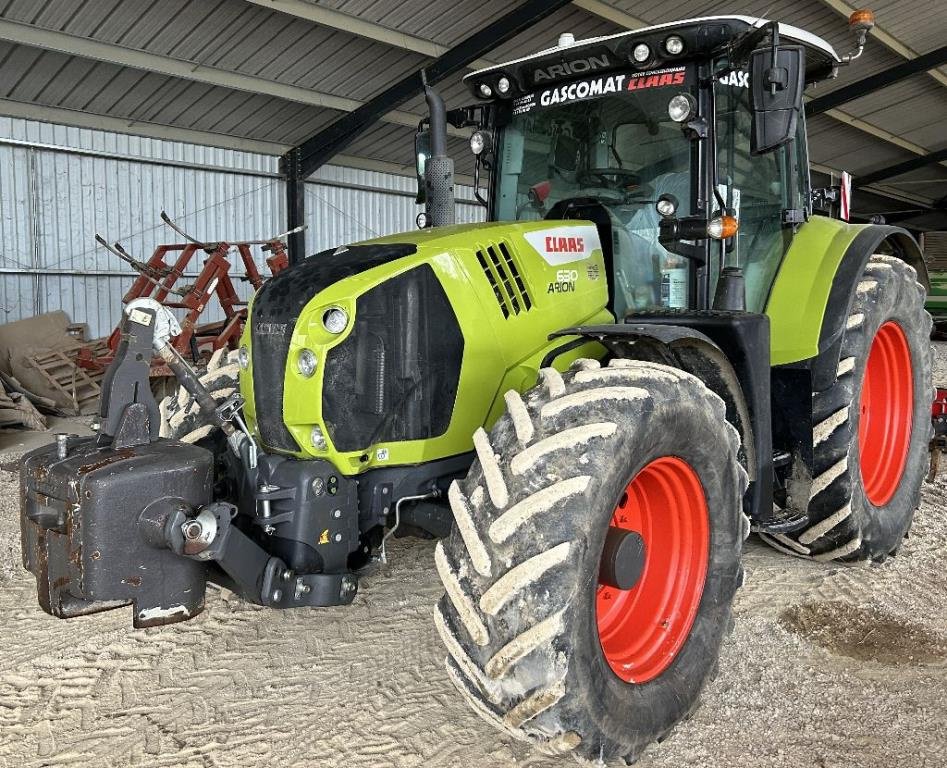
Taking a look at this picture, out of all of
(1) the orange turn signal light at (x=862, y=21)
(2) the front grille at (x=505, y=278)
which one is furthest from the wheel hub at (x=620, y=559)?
(1) the orange turn signal light at (x=862, y=21)

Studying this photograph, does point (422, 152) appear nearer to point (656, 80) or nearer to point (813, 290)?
point (656, 80)

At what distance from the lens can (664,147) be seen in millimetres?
3287

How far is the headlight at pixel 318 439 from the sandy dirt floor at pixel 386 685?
83 cm

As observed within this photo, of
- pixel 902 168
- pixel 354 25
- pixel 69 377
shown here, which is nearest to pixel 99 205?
pixel 69 377

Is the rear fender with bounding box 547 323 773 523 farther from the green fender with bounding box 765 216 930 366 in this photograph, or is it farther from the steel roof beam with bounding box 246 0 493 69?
the steel roof beam with bounding box 246 0 493 69

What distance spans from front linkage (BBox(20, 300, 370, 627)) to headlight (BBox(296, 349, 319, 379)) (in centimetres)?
25

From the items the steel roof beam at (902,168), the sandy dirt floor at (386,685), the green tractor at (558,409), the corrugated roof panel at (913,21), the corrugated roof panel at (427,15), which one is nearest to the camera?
the green tractor at (558,409)

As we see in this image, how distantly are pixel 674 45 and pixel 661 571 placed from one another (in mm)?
1792

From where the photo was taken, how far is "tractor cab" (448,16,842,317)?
3047mm

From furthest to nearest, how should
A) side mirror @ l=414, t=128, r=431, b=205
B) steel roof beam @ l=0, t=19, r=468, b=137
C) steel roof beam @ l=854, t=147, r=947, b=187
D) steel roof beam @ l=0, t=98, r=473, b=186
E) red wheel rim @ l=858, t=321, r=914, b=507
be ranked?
steel roof beam @ l=854, t=147, r=947, b=187, steel roof beam @ l=0, t=98, r=473, b=186, steel roof beam @ l=0, t=19, r=468, b=137, red wheel rim @ l=858, t=321, r=914, b=507, side mirror @ l=414, t=128, r=431, b=205

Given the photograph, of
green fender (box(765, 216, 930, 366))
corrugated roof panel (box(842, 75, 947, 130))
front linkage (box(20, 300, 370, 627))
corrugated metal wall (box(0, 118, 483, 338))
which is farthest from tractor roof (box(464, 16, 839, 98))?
corrugated roof panel (box(842, 75, 947, 130))

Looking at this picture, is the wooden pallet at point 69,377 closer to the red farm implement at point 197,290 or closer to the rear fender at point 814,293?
the red farm implement at point 197,290

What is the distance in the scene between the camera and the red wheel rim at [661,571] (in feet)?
8.81

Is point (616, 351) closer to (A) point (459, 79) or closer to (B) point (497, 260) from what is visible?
(B) point (497, 260)
